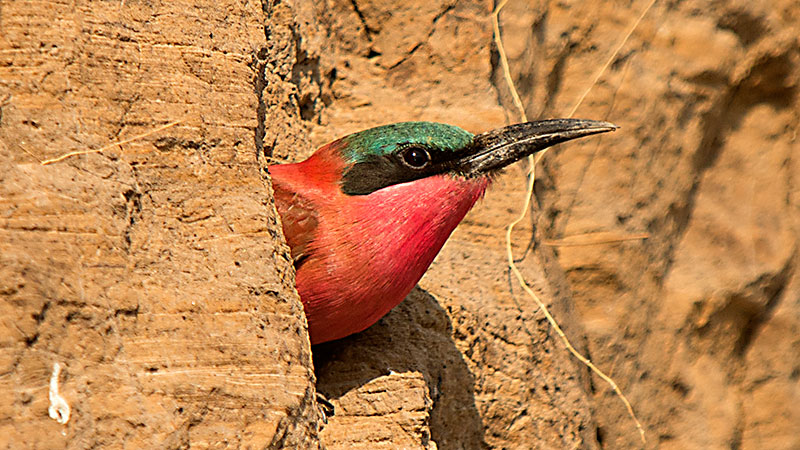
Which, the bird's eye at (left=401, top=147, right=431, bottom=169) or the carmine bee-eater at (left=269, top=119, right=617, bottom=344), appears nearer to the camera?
the carmine bee-eater at (left=269, top=119, right=617, bottom=344)

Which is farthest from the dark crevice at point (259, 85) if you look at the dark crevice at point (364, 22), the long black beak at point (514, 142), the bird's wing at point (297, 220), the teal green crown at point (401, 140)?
the dark crevice at point (364, 22)

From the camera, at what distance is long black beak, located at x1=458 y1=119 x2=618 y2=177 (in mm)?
2402

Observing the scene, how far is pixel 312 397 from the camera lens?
63.7 inches

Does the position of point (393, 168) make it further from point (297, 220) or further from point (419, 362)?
point (419, 362)

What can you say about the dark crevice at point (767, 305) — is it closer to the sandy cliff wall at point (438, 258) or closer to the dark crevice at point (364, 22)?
the sandy cliff wall at point (438, 258)

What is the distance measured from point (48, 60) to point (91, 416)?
2.15 feet

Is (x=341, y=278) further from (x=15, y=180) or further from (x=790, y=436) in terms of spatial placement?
(x=790, y=436)

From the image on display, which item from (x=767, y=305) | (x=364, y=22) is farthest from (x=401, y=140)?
(x=767, y=305)

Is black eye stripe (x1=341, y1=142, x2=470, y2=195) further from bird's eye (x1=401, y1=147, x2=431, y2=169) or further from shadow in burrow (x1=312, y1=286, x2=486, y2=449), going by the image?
shadow in burrow (x1=312, y1=286, x2=486, y2=449)

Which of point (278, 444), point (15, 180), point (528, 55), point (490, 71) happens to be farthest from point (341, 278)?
point (528, 55)

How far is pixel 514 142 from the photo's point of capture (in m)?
2.43

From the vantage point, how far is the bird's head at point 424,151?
2.36 meters

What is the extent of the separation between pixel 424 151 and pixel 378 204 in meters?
0.20

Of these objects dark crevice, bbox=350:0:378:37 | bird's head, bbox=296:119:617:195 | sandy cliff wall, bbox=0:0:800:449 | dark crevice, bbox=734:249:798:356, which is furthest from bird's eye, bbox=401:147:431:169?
dark crevice, bbox=734:249:798:356
